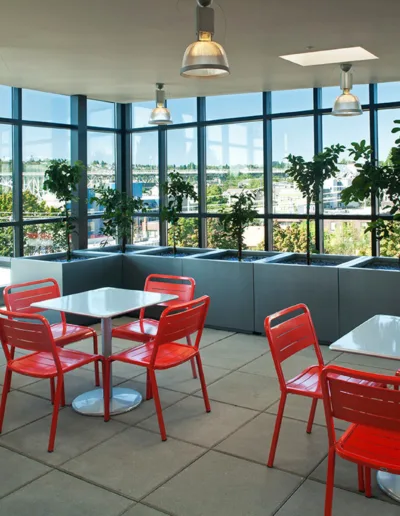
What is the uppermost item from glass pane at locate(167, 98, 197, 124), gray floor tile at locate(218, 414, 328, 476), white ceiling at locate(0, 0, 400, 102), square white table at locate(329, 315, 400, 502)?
glass pane at locate(167, 98, 197, 124)

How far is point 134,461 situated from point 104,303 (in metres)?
1.24

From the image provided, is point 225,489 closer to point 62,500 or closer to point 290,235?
point 62,500

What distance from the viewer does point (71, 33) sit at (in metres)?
4.57

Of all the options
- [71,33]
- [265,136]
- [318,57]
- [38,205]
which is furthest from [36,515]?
[265,136]

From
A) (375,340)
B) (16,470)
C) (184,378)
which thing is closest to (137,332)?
(184,378)

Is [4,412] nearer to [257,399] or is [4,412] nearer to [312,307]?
[257,399]

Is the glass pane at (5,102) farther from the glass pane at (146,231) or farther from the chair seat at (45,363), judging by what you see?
the chair seat at (45,363)

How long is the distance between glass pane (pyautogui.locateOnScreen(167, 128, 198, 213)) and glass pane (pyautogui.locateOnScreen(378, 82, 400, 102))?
2541 millimetres

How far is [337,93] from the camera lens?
23.8ft

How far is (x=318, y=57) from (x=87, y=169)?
383 cm

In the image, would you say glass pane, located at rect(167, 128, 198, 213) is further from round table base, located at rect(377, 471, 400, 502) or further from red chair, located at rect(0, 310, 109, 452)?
round table base, located at rect(377, 471, 400, 502)

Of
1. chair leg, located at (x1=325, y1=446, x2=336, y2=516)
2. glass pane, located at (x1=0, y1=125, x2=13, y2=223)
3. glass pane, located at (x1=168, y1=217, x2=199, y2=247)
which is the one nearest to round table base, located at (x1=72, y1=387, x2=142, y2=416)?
chair leg, located at (x1=325, y1=446, x2=336, y2=516)

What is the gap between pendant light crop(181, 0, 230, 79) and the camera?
11.0ft

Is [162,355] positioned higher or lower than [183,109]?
lower
